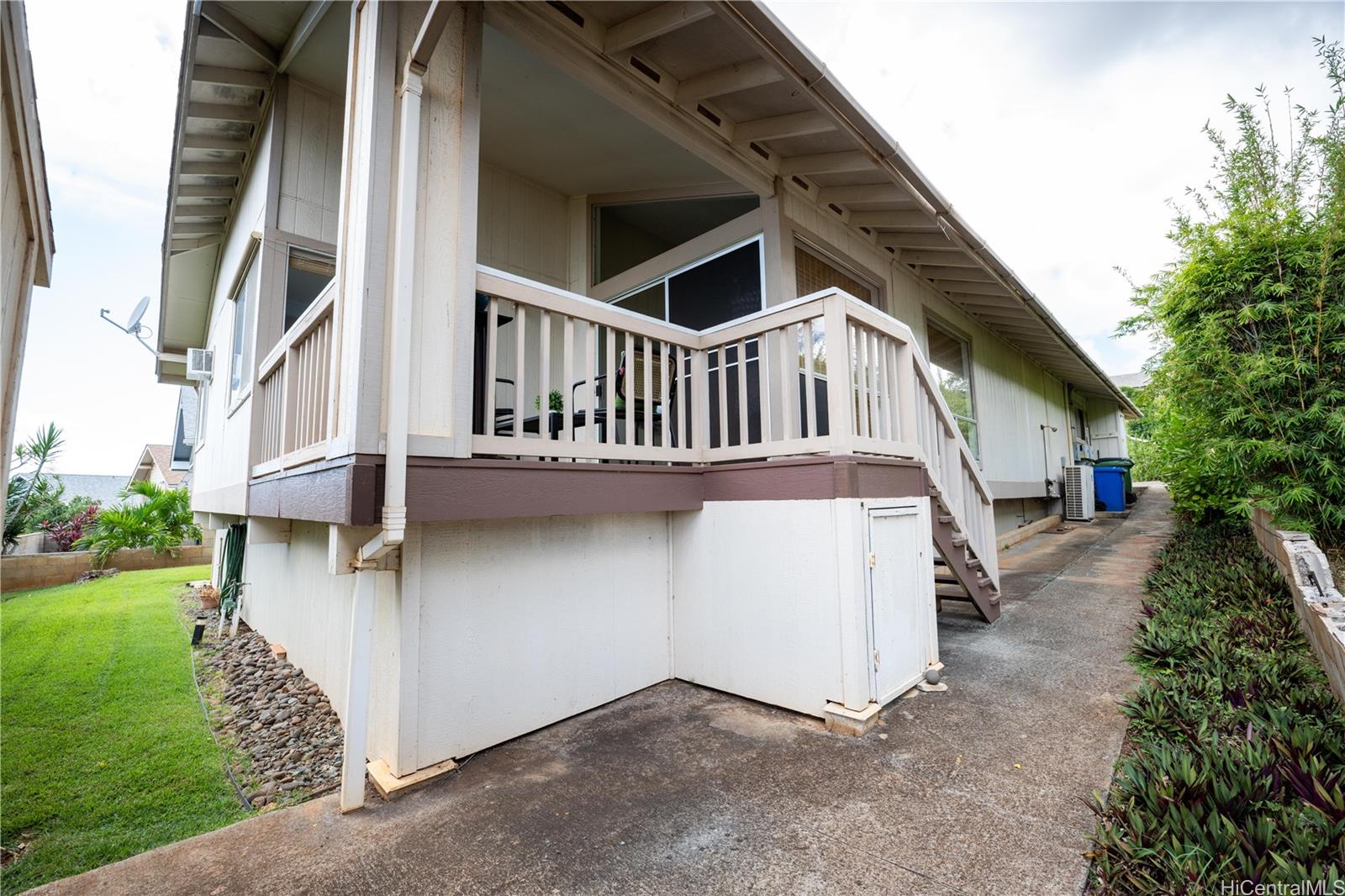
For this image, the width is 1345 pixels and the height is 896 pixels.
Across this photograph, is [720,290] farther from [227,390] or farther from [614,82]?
[227,390]

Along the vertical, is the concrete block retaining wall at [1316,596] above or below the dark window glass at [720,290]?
below

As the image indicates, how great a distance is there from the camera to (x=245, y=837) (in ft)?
7.21

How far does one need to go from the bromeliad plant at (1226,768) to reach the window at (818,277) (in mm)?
3480

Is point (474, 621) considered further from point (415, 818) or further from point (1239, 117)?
point (1239, 117)

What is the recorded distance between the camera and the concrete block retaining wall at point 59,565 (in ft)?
30.8

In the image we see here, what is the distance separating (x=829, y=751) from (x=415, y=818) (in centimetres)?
187

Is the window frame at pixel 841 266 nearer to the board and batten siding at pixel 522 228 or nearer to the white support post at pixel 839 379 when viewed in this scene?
the white support post at pixel 839 379

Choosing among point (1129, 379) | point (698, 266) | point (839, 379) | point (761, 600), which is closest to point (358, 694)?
point (761, 600)

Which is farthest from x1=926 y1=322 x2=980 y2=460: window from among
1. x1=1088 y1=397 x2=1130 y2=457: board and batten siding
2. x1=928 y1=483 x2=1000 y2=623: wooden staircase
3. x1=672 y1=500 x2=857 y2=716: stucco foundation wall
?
x1=1088 y1=397 x2=1130 y2=457: board and batten siding

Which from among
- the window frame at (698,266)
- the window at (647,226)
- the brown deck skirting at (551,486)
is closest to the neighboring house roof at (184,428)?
the brown deck skirting at (551,486)

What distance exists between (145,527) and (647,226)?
472 inches

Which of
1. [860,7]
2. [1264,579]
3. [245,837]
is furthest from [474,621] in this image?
[860,7]

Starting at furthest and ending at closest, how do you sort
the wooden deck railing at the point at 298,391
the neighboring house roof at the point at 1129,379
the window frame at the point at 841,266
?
the neighboring house roof at the point at 1129,379, the window frame at the point at 841,266, the wooden deck railing at the point at 298,391

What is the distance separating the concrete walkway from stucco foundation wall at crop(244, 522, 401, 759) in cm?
41
